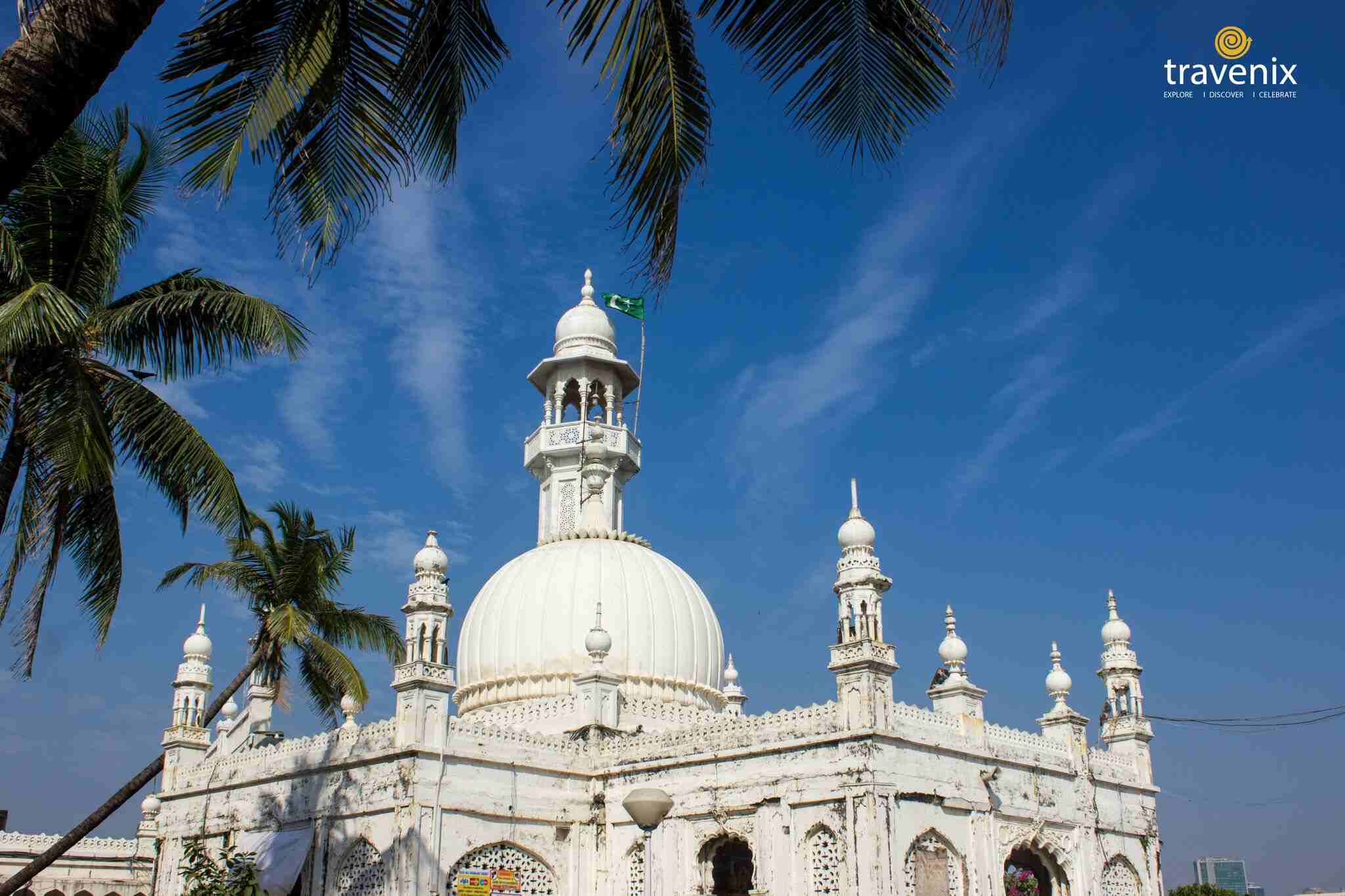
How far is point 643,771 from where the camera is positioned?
2934 centimetres

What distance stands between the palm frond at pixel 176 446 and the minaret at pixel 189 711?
65.8 ft

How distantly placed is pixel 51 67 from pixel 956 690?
23.8m

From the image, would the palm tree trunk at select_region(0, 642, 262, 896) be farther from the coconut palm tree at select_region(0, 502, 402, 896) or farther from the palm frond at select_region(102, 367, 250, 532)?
the palm frond at select_region(102, 367, 250, 532)

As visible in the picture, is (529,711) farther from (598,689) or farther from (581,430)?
(581,430)

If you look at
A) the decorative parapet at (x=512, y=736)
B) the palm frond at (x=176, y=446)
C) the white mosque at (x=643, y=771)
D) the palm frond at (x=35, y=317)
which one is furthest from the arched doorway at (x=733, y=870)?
the palm frond at (x=35, y=317)

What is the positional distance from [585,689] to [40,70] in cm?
2485

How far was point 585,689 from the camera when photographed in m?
31.5

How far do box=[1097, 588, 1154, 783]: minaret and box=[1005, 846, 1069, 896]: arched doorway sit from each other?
366 centimetres

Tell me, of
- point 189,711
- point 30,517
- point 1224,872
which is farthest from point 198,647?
point 1224,872

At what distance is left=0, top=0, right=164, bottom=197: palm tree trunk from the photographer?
26.3 feet

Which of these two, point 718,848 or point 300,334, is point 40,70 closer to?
point 300,334

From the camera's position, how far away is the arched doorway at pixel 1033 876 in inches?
1159

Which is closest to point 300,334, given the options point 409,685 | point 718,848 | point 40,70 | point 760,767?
point 40,70

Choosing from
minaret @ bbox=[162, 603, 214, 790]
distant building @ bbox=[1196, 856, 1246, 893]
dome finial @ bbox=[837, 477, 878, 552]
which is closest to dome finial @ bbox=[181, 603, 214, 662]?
minaret @ bbox=[162, 603, 214, 790]
